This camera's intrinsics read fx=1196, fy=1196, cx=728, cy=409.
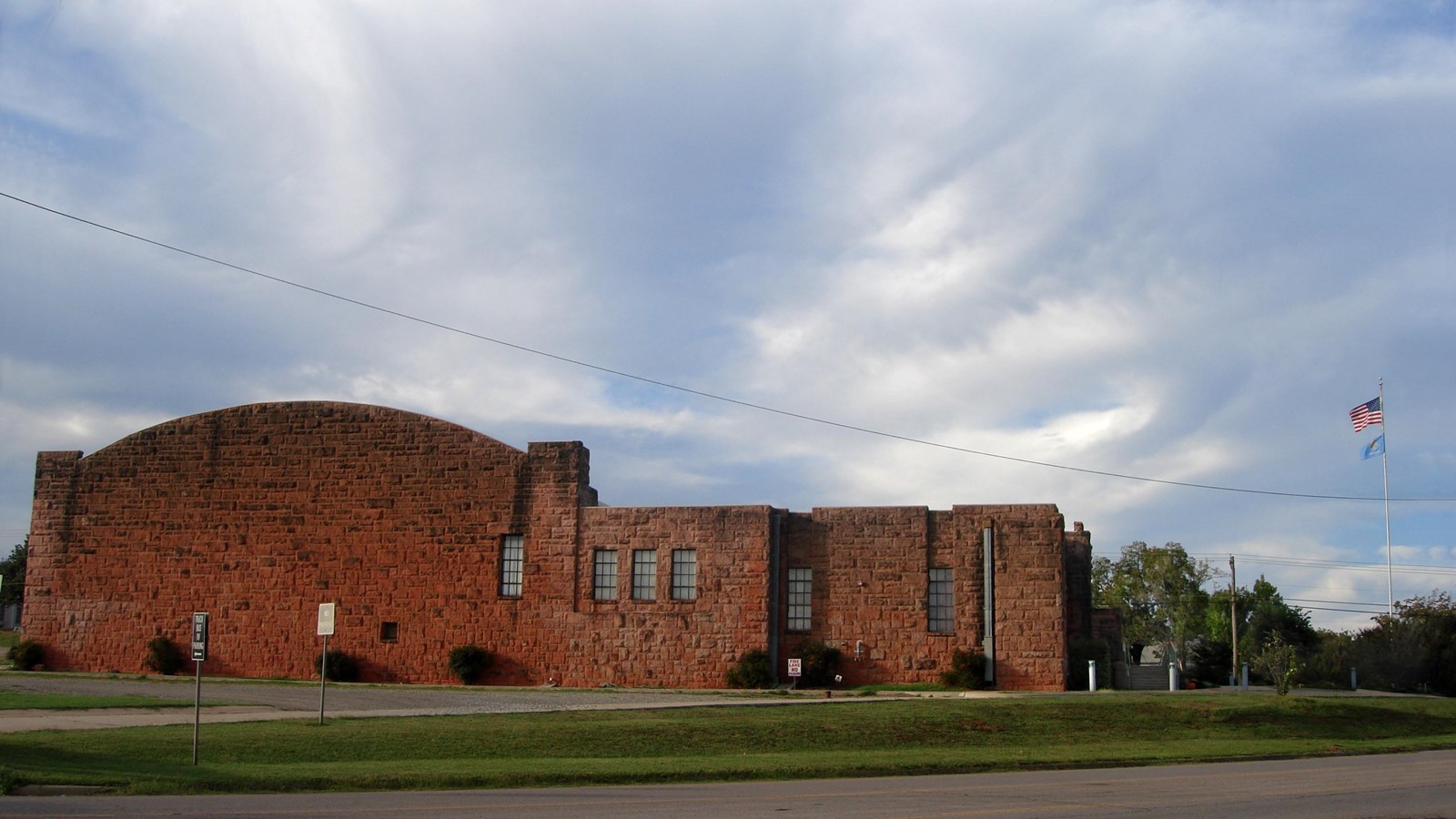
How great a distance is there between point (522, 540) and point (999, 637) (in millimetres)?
14264

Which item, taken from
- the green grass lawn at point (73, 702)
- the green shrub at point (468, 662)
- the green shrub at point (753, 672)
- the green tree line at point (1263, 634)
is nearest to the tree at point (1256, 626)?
the green tree line at point (1263, 634)

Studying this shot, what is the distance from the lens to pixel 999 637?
32781mm

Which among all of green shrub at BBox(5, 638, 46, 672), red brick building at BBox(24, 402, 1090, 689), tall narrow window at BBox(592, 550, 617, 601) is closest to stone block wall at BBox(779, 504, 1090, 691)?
red brick building at BBox(24, 402, 1090, 689)

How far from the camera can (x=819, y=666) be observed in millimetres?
33344

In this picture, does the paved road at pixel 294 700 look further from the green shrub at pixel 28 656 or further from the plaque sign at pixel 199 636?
the plaque sign at pixel 199 636

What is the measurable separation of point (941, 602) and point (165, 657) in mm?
23832

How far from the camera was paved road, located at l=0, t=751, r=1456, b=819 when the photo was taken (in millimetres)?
13328

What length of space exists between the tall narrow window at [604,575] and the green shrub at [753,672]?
171 inches

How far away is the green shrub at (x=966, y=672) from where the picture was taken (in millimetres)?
32156

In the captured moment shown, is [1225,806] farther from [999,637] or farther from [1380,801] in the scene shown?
[999,637]

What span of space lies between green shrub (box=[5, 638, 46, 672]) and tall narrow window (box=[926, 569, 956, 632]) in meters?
28.3

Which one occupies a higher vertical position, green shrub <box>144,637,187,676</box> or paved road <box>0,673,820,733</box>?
green shrub <box>144,637,187,676</box>

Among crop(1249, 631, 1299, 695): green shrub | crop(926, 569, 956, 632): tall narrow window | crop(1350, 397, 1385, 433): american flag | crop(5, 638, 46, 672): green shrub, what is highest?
crop(1350, 397, 1385, 433): american flag

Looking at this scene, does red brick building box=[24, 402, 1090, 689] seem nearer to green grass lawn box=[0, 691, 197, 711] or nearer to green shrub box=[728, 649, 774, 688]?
green shrub box=[728, 649, 774, 688]
